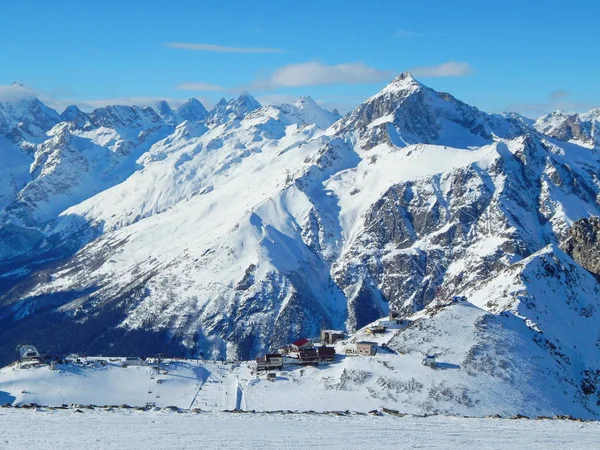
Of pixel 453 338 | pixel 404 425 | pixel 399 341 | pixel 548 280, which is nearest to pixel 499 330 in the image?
pixel 453 338

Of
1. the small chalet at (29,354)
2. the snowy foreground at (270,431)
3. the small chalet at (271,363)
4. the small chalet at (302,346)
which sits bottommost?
the small chalet at (271,363)

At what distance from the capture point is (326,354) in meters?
144

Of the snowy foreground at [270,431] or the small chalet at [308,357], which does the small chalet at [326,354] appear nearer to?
the small chalet at [308,357]

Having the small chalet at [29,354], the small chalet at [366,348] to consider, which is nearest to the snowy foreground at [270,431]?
the small chalet at [366,348]

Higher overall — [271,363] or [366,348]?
[366,348]

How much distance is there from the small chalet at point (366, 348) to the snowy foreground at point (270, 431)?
72813 mm

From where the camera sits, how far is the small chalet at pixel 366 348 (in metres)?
141

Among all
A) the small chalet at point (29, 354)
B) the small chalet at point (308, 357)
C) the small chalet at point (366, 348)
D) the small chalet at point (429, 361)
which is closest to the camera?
the small chalet at point (429, 361)

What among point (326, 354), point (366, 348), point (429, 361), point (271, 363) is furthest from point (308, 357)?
point (429, 361)

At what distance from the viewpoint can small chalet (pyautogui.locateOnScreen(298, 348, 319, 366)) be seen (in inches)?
5679

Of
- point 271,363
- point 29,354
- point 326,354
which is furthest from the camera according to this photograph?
point 29,354

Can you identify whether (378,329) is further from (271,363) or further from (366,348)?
(271,363)

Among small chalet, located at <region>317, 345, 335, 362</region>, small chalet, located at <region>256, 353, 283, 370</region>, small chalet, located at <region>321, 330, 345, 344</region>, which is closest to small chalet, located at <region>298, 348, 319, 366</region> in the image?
small chalet, located at <region>317, 345, 335, 362</region>

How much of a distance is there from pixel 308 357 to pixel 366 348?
10.9 meters
